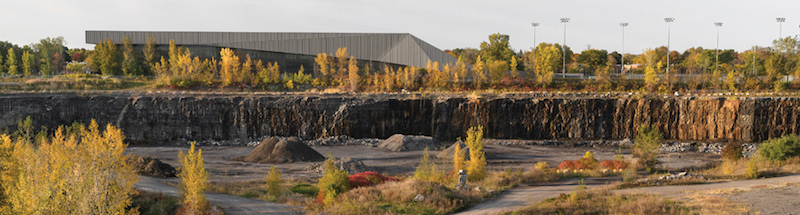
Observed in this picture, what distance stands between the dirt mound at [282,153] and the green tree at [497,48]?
54358 millimetres

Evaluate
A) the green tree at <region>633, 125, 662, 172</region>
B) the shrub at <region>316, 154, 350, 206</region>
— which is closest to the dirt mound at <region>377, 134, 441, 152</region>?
the green tree at <region>633, 125, 662, 172</region>

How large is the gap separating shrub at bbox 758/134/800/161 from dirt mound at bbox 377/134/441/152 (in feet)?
68.6

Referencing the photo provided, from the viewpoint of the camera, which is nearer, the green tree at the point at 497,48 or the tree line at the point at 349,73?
the tree line at the point at 349,73

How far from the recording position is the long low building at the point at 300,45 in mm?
72688

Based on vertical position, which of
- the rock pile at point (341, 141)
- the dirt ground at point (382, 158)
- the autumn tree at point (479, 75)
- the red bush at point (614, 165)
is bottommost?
the dirt ground at point (382, 158)

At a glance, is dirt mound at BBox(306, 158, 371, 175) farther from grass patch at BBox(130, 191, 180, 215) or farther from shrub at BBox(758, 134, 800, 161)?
shrub at BBox(758, 134, 800, 161)

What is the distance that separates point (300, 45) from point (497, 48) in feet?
106

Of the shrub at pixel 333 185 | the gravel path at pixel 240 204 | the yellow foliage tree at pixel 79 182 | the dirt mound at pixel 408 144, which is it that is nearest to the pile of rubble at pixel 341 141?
the dirt mound at pixel 408 144

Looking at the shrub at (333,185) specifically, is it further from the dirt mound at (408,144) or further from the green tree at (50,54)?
the green tree at (50,54)

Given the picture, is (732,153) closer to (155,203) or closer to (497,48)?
(155,203)

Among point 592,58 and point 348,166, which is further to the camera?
point 592,58

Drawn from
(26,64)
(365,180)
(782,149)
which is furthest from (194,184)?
(26,64)

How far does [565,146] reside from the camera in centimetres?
4350

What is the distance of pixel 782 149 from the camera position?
2970cm
